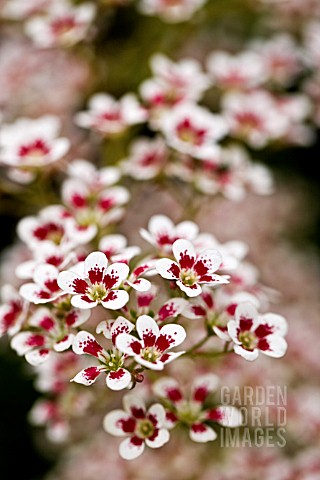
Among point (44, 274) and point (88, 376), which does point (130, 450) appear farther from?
point (44, 274)

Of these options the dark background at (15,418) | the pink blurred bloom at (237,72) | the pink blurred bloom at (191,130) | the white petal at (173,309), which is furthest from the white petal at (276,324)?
the dark background at (15,418)

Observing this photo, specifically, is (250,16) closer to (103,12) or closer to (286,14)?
(286,14)

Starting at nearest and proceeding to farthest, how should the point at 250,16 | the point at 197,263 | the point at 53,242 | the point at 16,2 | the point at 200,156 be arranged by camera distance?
the point at 197,263, the point at 53,242, the point at 200,156, the point at 16,2, the point at 250,16

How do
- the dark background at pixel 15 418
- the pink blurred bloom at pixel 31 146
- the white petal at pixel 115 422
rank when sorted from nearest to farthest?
the white petal at pixel 115 422 < the pink blurred bloom at pixel 31 146 < the dark background at pixel 15 418

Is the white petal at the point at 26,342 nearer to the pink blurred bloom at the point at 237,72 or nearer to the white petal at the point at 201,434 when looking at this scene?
the white petal at the point at 201,434

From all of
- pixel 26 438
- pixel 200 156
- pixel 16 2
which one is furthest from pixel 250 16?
pixel 26 438
